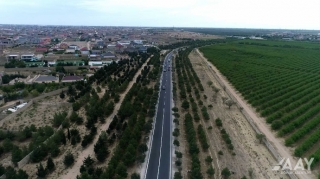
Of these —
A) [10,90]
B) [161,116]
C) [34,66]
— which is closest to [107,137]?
[161,116]

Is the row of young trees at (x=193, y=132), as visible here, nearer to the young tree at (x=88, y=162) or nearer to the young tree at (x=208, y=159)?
the young tree at (x=208, y=159)

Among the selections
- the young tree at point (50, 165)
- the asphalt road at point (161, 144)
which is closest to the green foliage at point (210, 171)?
the asphalt road at point (161, 144)

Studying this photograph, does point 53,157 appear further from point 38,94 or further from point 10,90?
point 10,90

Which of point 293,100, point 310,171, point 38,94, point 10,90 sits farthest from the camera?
point 10,90

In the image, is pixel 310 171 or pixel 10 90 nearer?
pixel 310 171

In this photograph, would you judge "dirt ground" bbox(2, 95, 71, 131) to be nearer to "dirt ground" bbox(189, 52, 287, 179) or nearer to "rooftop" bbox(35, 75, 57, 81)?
"rooftop" bbox(35, 75, 57, 81)

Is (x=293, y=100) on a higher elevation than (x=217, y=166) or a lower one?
higher
